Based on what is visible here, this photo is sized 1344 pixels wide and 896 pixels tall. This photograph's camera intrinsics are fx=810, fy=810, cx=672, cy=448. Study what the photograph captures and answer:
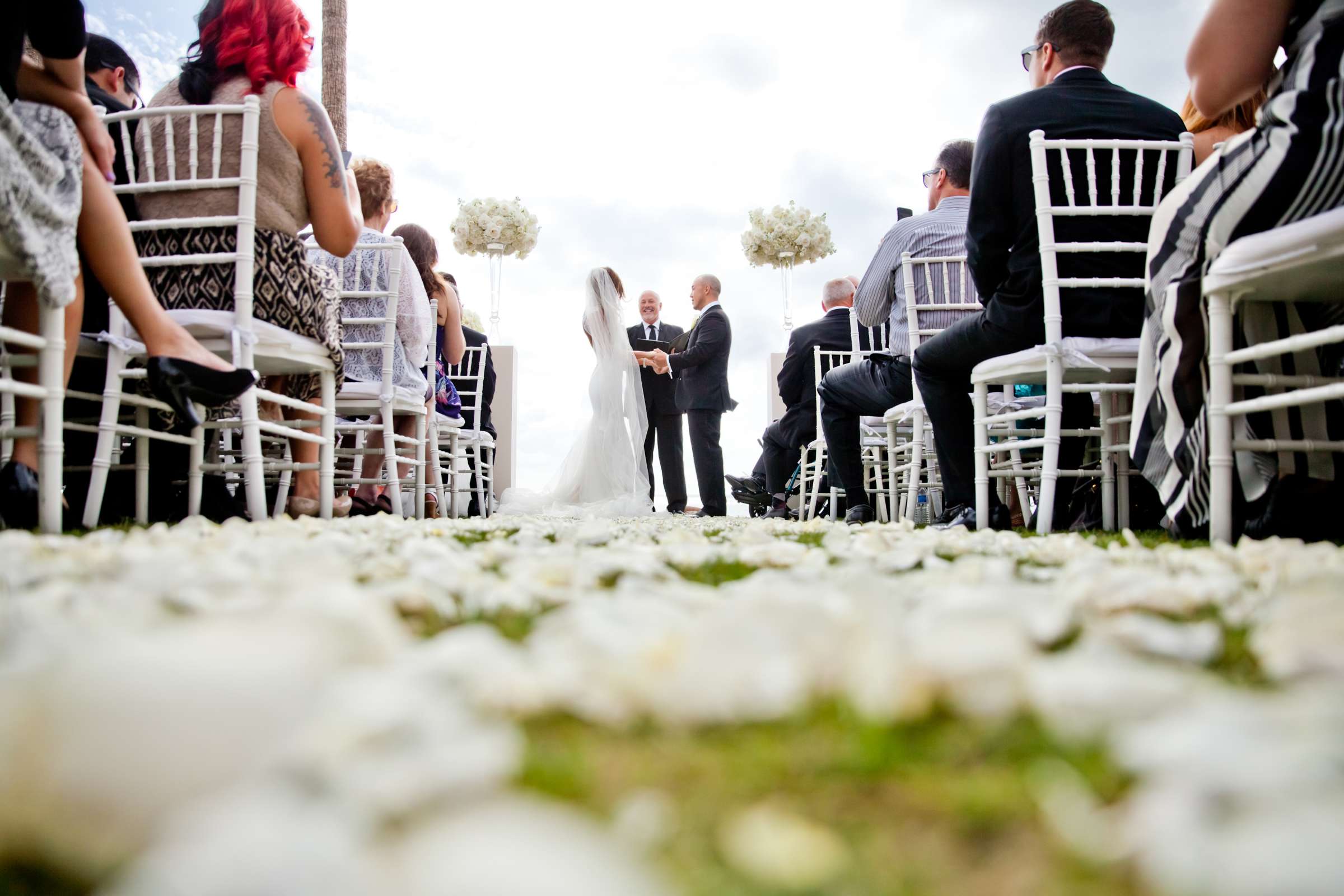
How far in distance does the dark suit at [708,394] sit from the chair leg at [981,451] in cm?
352

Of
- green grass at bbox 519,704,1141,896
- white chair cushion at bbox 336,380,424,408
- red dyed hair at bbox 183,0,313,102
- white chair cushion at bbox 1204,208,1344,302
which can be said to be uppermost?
red dyed hair at bbox 183,0,313,102

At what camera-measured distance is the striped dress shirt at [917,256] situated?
339 centimetres

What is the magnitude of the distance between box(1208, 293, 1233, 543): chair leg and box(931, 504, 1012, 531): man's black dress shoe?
36.0 inches

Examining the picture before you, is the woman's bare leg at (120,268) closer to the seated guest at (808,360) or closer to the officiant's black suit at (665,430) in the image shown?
the seated guest at (808,360)

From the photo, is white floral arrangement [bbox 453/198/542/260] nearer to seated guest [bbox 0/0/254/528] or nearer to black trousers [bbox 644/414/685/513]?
black trousers [bbox 644/414/685/513]

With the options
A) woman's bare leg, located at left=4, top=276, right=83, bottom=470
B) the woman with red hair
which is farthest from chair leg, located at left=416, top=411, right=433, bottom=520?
woman's bare leg, located at left=4, top=276, right=83, bottom=470

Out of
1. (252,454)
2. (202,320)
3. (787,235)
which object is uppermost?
(787,235)

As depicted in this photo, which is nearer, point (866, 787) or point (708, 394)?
point (866, 787)

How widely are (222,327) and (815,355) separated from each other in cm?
338

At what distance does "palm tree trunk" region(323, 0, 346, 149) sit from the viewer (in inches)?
232

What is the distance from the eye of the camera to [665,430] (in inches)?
260

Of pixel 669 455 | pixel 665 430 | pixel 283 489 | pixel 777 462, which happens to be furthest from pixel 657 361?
pixel 283 489

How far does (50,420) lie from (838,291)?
16.3 feet

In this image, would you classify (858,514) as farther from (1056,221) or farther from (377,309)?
(377,309)
